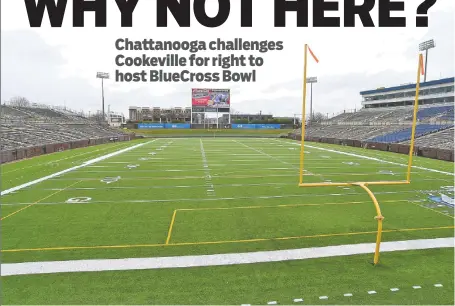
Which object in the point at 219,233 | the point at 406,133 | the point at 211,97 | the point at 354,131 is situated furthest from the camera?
the point at 211,97

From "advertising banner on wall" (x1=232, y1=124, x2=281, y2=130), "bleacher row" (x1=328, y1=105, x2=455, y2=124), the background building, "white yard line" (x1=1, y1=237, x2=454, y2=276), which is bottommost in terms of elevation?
"white yard line" (x1=1, y1=237, x2=454, y2=276)

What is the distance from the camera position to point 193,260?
23.1 feet

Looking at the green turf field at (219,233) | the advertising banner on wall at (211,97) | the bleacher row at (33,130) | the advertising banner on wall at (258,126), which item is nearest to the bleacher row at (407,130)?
the green turf field at (219,233)

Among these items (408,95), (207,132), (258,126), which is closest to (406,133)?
(408,95)

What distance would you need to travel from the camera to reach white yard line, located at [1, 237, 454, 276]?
6645 millimetres

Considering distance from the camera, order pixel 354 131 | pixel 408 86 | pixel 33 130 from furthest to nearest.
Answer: pixel 408 86
pixel 354 131
pixel 33 130

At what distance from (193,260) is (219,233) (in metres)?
1.82

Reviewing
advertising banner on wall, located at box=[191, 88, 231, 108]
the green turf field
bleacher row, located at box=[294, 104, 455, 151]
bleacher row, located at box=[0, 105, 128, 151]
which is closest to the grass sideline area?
advertising banner on wall, located at box=[191, 88, 231, 108]

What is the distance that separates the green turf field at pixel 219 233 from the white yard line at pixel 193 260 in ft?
0.74

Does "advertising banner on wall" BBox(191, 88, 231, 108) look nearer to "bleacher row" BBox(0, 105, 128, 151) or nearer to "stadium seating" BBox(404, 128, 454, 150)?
"bleacher row" BBox(0, 105, 128, 151)

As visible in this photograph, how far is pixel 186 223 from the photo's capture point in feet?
31.8

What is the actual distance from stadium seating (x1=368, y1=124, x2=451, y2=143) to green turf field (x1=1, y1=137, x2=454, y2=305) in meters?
22.1

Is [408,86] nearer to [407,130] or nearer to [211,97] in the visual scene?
[407,130]

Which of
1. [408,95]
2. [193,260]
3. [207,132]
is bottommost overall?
[193,260]
